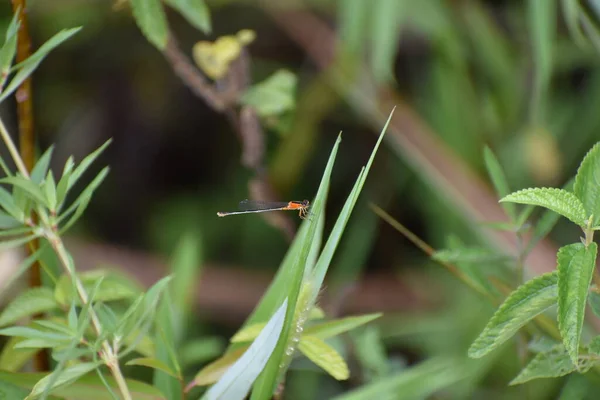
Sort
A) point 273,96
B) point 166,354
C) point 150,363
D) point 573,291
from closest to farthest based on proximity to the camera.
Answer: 1. point 573,291
2. point 150,363
3. point 166,354
4. point 273,96

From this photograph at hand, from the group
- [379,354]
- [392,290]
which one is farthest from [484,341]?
[392,290]

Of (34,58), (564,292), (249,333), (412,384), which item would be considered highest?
(34,58)

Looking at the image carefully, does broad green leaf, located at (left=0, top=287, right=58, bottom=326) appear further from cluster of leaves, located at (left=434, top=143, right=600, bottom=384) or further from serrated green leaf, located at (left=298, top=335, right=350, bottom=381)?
cluster of leaves, located at (left=434, top=143, right=600, bottom=384)

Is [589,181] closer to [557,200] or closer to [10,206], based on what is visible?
[557,200]

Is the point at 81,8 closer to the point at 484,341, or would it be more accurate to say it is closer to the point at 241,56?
the point at 241,56

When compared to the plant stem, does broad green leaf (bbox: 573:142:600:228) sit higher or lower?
Answer: higher

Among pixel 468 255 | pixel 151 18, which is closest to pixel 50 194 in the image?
pixel 151 18

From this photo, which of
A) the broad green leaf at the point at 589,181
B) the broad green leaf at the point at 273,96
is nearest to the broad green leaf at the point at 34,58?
the broad green leaf at the point at 273,96

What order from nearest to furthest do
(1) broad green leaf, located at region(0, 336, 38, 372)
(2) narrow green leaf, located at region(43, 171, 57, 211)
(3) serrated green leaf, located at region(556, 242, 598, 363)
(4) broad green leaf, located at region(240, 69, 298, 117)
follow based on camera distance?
(3) serrated green leaf, located at region(556, 242, 598, 363), (2) narrow green leaf, located at region(43, 171, 57, 211), (1) broad green leaf, located at region(0, 336, 38, 372), (4) broad green leaf, located at region(240, 69, 298, 117)

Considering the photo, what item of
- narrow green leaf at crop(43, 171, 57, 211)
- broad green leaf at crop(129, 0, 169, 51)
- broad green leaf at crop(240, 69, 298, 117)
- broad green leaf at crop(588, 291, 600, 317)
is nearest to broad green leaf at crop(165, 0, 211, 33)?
broad green leaf at crop(129, 0, 169, 51)
